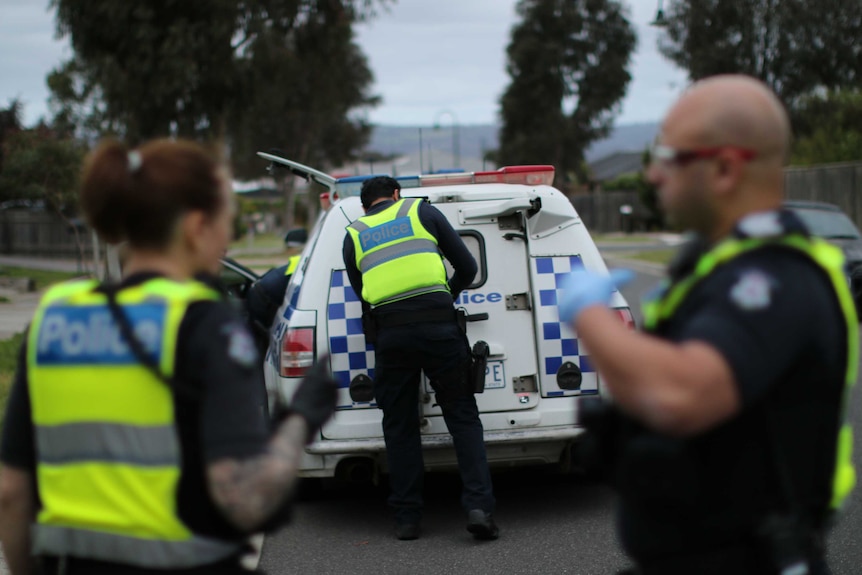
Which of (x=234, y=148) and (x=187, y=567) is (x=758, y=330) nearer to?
(x=187, y=567)

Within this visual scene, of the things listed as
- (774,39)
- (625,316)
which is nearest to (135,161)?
(625,316)

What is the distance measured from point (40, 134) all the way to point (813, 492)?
25119 millimetres

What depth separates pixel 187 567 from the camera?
221cm

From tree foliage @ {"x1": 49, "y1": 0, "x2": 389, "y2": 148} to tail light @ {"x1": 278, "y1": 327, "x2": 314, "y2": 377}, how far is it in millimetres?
16636

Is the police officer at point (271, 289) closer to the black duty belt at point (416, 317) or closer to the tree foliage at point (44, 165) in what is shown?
the black duty belt at point (416, 317)

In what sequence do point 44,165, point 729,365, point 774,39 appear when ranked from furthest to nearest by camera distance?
point 774,39, point 44,165, point 729,365

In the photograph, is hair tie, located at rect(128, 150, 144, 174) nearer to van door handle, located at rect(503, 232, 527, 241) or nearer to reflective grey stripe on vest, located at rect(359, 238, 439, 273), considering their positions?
reflective grey stripe on vest, located at rect(359, 238, 439, 273)

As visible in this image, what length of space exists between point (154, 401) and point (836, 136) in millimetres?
34560

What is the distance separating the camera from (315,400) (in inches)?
93.0

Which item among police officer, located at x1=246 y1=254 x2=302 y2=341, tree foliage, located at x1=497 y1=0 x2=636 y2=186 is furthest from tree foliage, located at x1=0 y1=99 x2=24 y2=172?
tree foliage, located at x1=497 y1=0 x2=636 y2=186

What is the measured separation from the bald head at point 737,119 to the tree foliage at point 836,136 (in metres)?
31.9

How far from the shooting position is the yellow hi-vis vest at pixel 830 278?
2027mm

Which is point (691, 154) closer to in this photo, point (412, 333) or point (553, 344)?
point (412, 333)

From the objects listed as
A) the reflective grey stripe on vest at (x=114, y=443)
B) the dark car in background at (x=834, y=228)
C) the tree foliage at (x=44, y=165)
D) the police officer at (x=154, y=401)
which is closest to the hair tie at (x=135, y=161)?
the police officer at (x=154, y=401)
